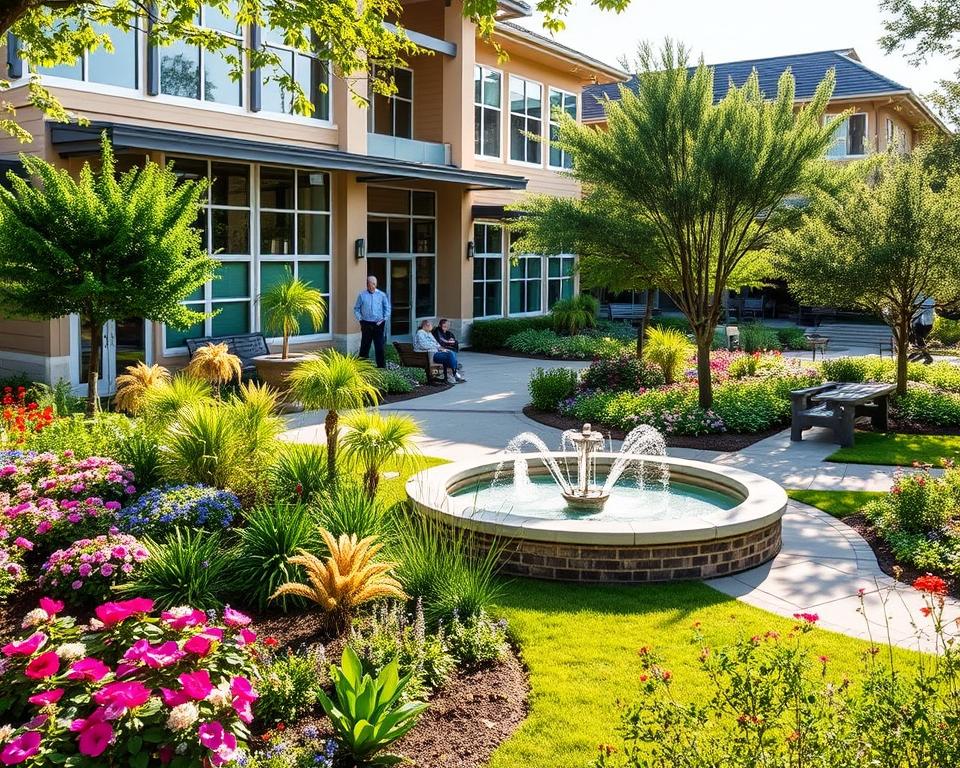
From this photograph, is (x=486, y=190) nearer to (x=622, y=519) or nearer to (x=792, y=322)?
(x=792, y=322)

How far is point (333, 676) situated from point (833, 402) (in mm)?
10356

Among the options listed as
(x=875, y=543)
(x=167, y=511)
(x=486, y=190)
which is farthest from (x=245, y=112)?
(x=875, y=543)

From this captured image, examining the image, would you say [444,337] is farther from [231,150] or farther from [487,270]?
[487,270]

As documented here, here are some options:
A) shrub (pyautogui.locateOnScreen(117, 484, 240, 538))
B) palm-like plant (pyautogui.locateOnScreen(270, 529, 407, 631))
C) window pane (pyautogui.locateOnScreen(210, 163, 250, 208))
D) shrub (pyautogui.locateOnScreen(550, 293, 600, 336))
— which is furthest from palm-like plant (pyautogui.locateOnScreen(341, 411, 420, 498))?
shrub (pyautogui.locateOnScreen(550, 293, 600, 336))

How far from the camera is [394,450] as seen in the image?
8.24 meters

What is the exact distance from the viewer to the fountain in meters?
7.58

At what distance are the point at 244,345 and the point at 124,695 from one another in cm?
1486

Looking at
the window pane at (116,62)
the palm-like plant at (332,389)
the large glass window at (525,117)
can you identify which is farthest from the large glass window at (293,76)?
the palm-like plant at (332,389)

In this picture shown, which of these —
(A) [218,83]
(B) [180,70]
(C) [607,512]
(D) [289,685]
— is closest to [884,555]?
(C) [607,512]

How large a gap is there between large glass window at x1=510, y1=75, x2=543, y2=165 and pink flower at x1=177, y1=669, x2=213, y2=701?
25.8 metres

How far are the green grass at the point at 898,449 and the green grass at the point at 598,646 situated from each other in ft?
19.6

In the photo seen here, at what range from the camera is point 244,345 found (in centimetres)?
1841

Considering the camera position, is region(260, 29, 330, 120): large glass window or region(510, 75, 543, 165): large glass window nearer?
region(260, 29, 330, 120): large glass window

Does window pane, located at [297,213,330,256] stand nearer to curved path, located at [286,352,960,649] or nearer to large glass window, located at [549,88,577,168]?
curved path, located at [286,352,960,649]
